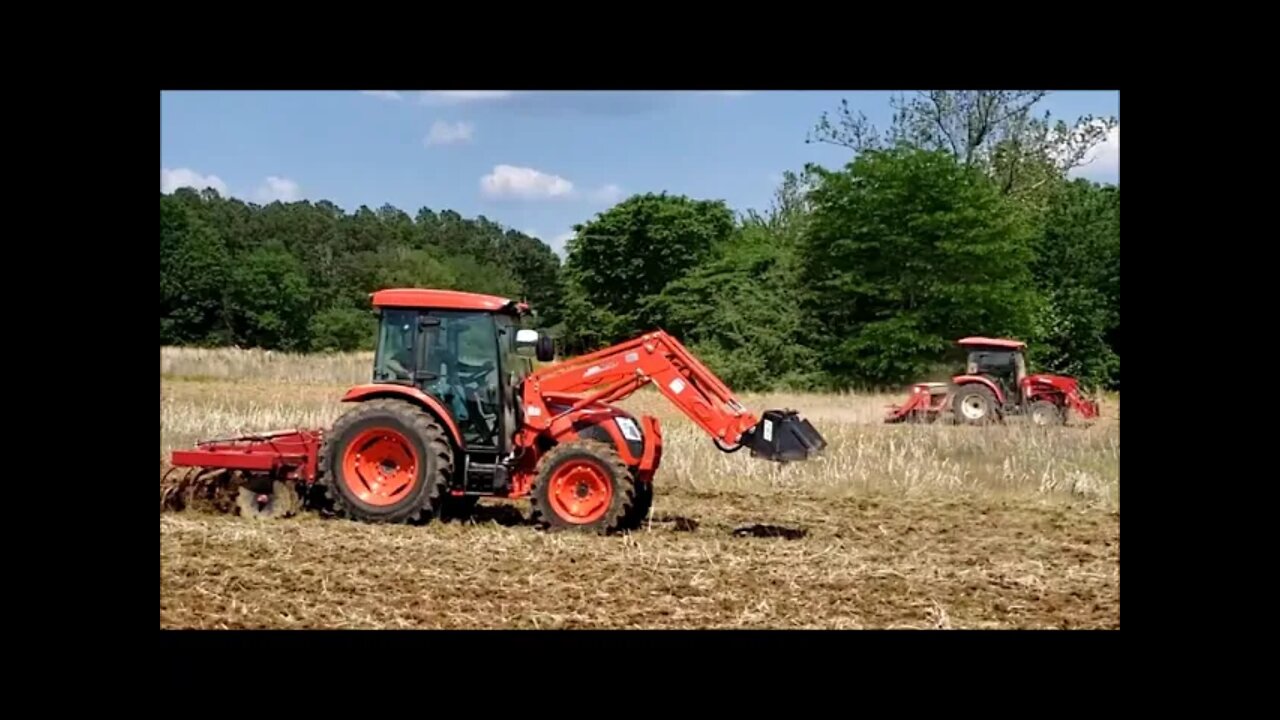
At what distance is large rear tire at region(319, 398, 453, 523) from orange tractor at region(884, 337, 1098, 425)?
371 inches

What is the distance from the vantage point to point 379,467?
8.75 metres

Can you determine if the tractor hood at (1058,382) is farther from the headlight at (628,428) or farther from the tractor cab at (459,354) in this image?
the tractor cab at (459,354)

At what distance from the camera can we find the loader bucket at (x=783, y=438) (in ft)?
27.8

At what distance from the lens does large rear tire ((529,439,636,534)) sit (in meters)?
8.43

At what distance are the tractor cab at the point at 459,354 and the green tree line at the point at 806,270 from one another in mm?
15445

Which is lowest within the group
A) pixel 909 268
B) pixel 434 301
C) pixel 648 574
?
pixel 648 574

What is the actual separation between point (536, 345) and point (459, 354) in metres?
0.55

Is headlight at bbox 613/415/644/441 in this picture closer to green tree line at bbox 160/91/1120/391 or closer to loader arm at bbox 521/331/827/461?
loader arm at bbox 521/331/827/461

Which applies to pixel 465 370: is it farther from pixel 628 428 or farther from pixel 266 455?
pixel 266 455

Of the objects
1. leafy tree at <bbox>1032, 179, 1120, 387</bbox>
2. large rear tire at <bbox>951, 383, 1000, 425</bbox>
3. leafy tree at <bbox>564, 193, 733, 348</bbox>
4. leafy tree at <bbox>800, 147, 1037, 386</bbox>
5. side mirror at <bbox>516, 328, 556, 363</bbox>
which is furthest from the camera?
leafy tree at <bbox>564, 193, 733, 348</bbox>

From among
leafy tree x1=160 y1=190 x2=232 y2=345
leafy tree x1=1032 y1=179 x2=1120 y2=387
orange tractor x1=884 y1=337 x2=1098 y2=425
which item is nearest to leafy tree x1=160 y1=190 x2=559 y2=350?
leafy tree x1=160 y1=190 x2=232 y2=345

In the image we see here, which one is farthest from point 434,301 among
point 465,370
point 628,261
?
point 628,261
